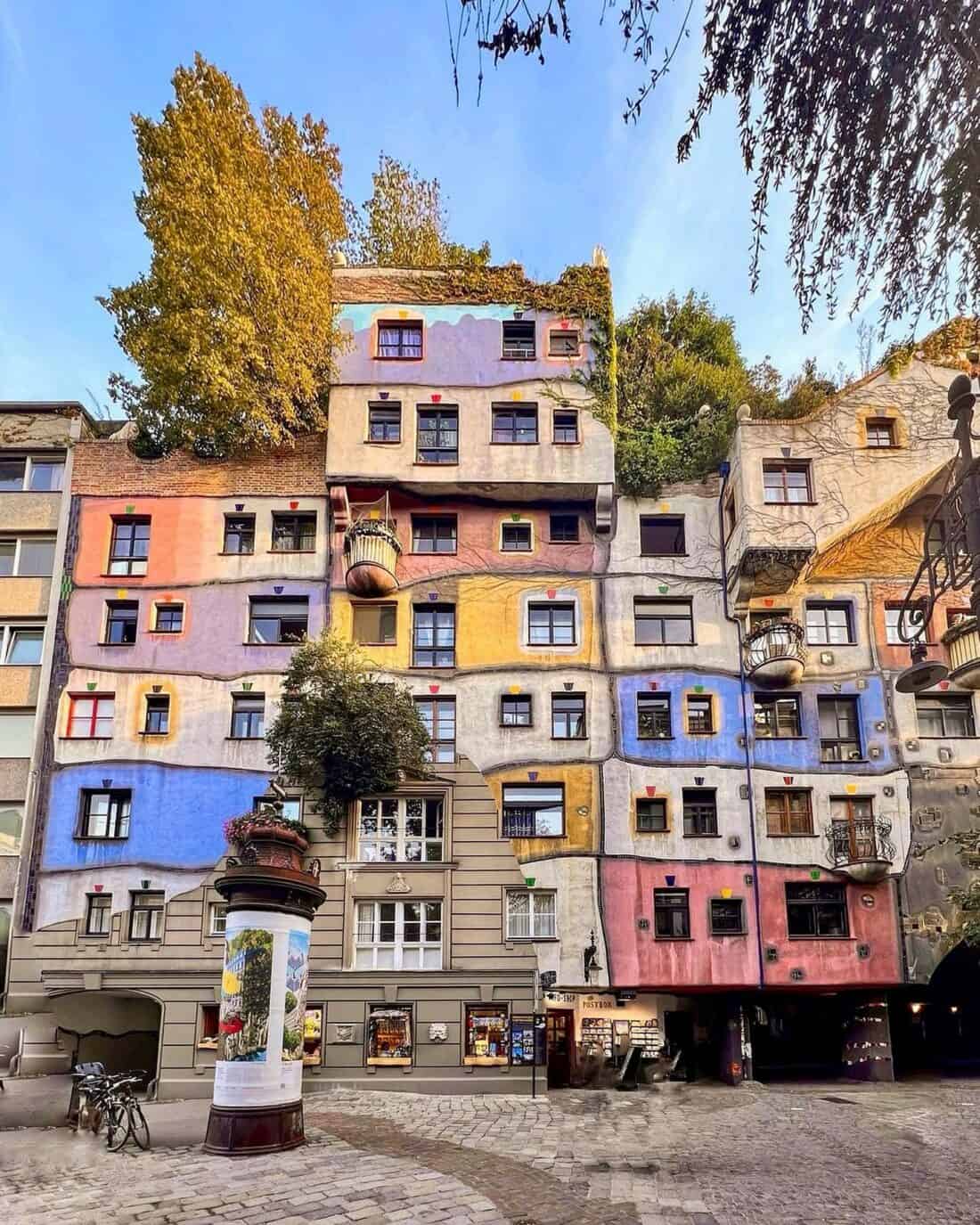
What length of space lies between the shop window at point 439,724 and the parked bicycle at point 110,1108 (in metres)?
10.8

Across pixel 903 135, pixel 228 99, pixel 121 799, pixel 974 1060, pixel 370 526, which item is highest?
pixel 228 99

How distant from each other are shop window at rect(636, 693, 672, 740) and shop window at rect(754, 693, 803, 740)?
2.34 metres

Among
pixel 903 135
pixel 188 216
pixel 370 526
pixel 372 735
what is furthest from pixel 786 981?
pixel 188 216

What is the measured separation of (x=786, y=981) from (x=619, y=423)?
52.2 feet

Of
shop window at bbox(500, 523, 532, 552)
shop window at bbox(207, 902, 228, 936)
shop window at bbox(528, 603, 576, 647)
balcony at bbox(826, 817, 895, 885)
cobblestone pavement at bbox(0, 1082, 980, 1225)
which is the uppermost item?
shop window at bbox(500, 523, 532, 552)

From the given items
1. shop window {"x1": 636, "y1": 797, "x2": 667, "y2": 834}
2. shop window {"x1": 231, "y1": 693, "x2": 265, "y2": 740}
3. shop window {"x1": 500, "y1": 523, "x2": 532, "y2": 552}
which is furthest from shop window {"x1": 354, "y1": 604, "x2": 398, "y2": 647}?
shop window {"x1": 636, "y1": 797, "x2": 667, "y2": 834}

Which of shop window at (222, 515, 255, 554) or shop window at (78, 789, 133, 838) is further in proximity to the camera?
shop window at (222, 515, 255, 554)

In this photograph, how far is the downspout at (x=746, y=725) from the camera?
2367 centimetres

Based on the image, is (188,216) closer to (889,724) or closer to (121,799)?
(121,799)

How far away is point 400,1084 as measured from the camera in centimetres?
2134

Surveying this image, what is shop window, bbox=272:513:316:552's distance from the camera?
2672 centimetres

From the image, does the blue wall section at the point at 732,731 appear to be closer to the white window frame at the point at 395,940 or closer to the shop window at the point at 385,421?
the white window frame at the point at 395,940

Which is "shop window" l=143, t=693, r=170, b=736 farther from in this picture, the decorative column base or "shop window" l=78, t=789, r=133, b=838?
the decorative column base

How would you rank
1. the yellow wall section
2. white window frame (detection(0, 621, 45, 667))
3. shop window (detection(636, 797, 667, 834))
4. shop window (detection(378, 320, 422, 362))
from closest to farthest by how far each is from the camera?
the yellow wall section, shop window (detection(636, 797, 667, 834)), white window frame (detection(0, 621, 45, 667)), shop window (detection(378, 320, 422, 362))
